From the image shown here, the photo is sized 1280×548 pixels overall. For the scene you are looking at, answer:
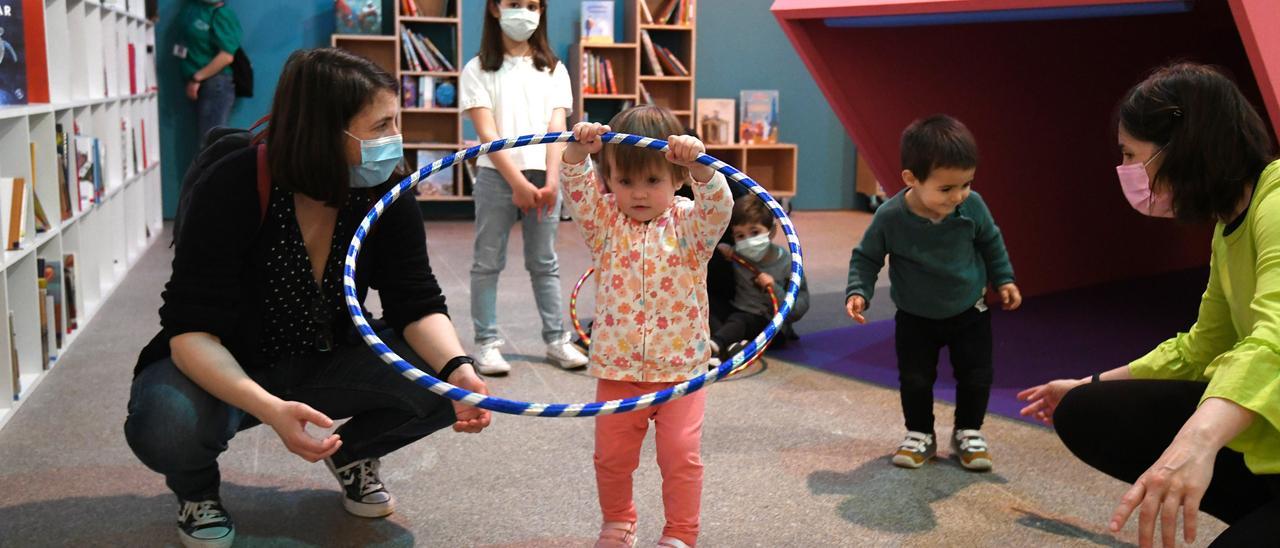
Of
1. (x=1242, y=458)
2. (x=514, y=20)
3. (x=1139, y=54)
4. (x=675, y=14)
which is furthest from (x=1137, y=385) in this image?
(x=675, y=14)

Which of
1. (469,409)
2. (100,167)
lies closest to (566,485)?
(469,409)

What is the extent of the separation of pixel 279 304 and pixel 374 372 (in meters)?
0.23

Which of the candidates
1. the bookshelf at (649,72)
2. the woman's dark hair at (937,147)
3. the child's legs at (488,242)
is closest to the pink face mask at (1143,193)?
the woman's dark hair at (937,147)

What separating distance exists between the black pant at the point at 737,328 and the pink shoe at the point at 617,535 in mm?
1745

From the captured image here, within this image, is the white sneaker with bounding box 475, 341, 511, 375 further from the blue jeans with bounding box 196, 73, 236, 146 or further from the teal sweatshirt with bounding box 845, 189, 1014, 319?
the blue jeans with bounding box 196, 73, 236, 146

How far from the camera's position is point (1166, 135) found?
5.97ft

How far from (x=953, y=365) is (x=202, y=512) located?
1736mm

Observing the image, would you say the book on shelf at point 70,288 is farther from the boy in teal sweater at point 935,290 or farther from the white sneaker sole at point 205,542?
the boy in teal sweater at point 935,290

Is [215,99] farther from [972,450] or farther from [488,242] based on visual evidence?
[972,450]

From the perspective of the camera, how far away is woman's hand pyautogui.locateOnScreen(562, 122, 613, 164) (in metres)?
2.03

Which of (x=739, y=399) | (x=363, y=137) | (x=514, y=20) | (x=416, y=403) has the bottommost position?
(x=739, y=399)

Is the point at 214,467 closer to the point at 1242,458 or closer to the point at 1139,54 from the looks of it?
the point at 1242,458

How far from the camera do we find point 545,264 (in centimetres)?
388

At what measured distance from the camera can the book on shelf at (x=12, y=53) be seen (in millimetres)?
3357
